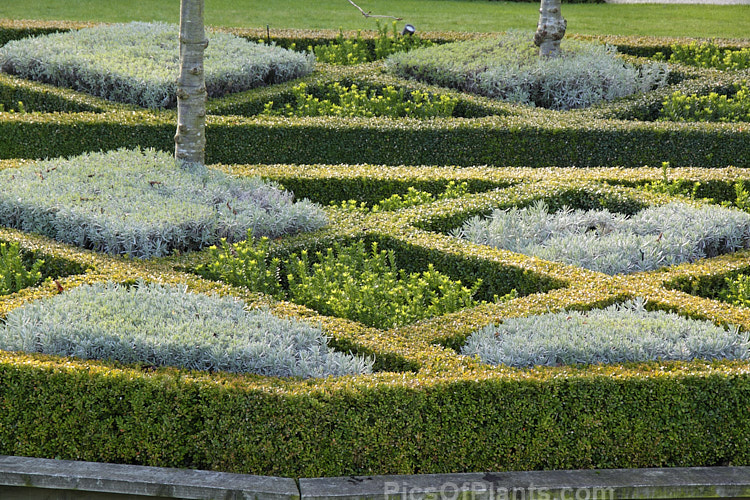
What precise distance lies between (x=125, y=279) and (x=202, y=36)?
2.61 m

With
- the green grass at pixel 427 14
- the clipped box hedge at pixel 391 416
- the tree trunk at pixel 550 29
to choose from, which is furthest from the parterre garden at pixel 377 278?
the green grass at pixel 427 14

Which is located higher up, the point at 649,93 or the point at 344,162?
the point at 649,93

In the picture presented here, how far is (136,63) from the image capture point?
10898 mm

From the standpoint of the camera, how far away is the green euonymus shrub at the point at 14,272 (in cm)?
575

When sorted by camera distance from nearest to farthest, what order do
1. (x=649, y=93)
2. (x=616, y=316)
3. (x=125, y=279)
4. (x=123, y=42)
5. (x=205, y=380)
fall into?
1. (x=205, y=380)
2. (x=616, y=316)
3. (x=125, y=279)
4. (x=649, y=93)
5. (x=123, y=42)

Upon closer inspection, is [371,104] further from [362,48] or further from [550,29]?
[362,48]

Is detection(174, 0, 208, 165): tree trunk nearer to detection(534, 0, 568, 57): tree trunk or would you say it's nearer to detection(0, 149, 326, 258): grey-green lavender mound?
detection(0, 149, 326, 258): grey-green lavender mound

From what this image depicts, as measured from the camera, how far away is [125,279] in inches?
218

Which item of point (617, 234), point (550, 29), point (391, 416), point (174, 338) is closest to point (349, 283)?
point (174, 338)

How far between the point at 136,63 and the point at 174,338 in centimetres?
715

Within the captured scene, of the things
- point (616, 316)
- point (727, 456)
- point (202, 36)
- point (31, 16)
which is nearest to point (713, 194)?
point (616, 316)

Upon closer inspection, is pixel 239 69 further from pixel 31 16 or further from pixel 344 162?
pixel 31 16

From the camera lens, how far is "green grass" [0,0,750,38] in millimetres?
19469

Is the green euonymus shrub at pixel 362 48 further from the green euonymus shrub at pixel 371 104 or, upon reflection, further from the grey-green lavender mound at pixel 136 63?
the green euonymus shrub at pixel 371 104
